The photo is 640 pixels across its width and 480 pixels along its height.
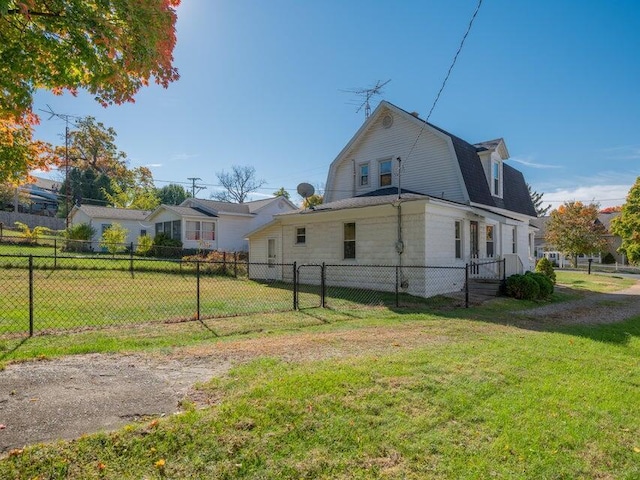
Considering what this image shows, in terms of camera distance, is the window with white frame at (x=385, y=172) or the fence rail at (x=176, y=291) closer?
the fence rail at (x=176, y=291)

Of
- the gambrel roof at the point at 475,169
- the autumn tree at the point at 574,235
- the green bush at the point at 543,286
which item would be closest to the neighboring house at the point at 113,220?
the gambrel roof at the point at 475,169

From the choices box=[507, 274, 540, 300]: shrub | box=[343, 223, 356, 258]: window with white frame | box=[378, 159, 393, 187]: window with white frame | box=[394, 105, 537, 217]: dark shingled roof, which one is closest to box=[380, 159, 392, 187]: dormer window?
box=[378, 159, 393, 187]: window with white frame

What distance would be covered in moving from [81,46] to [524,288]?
13474 millimetres

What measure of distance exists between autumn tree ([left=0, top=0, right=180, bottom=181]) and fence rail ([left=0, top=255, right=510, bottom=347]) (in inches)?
121

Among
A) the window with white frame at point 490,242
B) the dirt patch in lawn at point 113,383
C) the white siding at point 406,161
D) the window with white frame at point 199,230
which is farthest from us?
the window with white frame at point 199,230

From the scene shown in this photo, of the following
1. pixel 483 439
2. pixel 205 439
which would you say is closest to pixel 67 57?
pixel 205 439

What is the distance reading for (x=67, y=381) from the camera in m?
4.06

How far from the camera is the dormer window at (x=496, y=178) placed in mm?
18152

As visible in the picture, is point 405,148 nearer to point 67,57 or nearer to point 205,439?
point 67,57

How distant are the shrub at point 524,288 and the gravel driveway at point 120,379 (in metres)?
7.50

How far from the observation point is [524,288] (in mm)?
13023

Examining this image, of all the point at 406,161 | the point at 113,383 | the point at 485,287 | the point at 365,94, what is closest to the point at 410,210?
the point at 485,287

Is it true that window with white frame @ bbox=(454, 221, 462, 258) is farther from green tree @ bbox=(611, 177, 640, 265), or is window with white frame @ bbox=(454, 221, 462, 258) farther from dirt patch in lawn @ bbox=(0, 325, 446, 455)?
green tree @ bbox=(611, 177, 640, 265)

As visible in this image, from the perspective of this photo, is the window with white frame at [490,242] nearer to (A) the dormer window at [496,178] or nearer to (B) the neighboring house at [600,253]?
(A) the dormer window at [496,178]
